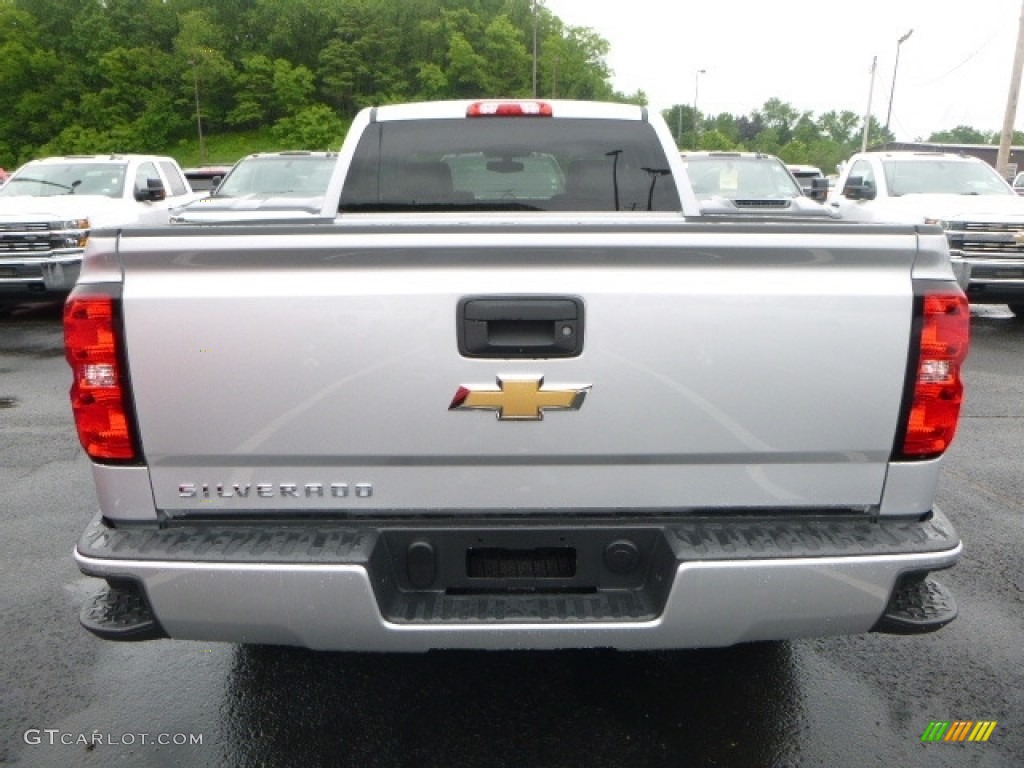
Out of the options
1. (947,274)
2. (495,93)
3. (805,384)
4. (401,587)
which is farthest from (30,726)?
(495,93)

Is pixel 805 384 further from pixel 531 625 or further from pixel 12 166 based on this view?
pixel 12 166

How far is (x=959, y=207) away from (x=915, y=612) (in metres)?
9.43

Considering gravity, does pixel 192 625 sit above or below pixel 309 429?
below

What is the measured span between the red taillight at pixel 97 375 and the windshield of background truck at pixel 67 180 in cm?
1038

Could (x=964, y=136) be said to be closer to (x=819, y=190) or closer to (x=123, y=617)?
(x=819, y=190)

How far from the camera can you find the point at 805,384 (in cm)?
217

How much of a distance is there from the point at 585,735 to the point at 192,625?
129cm

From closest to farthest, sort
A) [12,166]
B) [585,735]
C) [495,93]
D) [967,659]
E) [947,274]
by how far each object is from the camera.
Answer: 1. [947,274]
2. [585,735]
3. [967,659]
4. [12,166]
5. [495,93]

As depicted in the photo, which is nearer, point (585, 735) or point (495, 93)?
point (585, 735)

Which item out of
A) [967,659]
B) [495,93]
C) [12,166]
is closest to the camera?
[967,659]

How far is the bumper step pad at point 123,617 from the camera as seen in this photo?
225 cm

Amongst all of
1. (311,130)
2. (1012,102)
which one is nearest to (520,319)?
(1012,102)

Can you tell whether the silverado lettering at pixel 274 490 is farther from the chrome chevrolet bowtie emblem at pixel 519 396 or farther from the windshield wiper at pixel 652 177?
the windshield wiper at pixel 652 177

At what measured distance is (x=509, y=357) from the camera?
212cm
